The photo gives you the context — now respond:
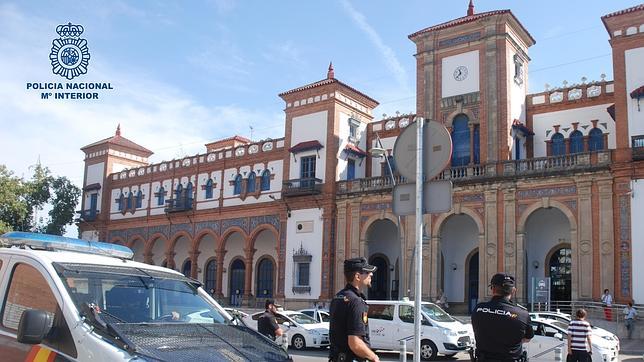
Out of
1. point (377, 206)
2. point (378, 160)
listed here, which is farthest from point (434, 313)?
point (378, 160)

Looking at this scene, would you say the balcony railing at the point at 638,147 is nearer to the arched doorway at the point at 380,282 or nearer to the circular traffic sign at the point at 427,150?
the arched doorway at the point at 380,282

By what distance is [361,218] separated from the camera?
33.7 meters

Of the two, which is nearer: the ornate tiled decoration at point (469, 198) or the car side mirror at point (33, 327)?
the car side mirror at point (33, 327)

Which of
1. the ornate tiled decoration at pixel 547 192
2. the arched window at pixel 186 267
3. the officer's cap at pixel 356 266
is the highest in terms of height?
the ornate tiled decoration at pixel 547 192

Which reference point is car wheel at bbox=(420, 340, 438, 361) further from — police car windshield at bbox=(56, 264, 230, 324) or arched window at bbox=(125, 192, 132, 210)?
arched window at bbox=(125, 192, 132, 210)

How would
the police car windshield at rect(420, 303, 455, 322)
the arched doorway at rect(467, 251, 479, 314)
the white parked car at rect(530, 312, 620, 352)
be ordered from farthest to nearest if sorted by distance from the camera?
the arched doorway at rect(467, 251, 479, 314) < the police car windshield at rect(420, 303, 455, 322) < the white parked car at rect(530, 312, 620, 352)

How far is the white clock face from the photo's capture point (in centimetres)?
3169

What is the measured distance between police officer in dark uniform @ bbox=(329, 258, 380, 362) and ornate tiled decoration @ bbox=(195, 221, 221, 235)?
3666cm

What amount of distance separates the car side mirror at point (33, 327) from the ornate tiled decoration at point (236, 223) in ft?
116

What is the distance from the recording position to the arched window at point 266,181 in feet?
129

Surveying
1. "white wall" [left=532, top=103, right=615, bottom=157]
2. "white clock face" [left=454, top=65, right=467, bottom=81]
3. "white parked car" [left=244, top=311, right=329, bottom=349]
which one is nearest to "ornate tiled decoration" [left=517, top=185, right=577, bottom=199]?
"white wall" [left=532, top=103, right=615, bottom=157]

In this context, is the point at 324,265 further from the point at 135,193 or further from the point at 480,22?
the point at 135,193

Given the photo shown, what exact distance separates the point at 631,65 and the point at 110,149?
3772 cm

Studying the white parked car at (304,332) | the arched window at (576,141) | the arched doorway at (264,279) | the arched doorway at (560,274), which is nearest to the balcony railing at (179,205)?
the arched doorway at (264,279)
